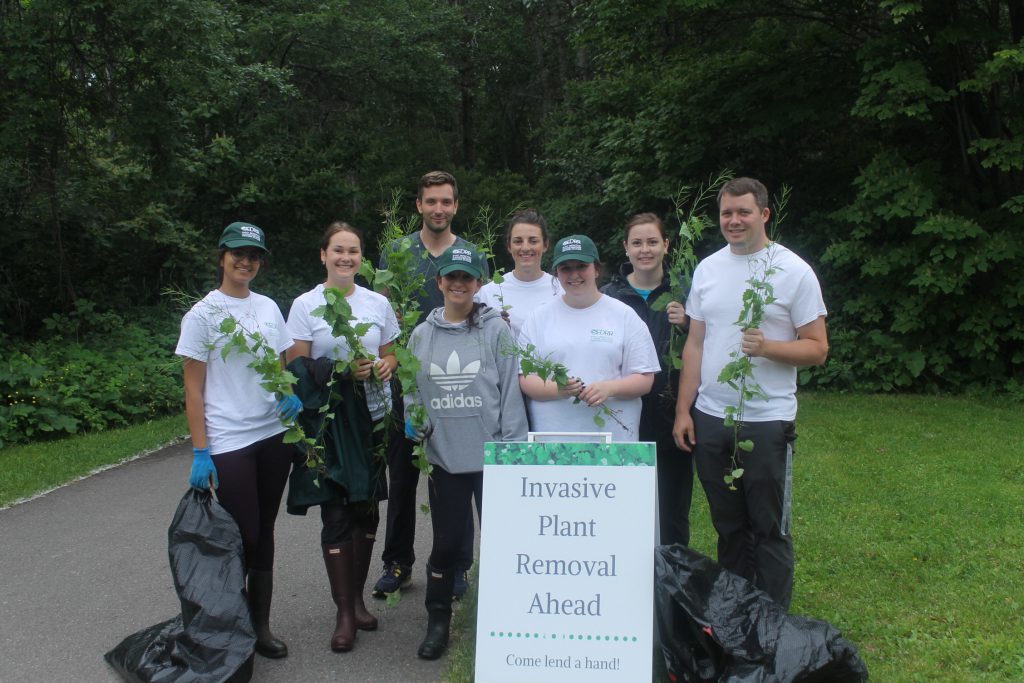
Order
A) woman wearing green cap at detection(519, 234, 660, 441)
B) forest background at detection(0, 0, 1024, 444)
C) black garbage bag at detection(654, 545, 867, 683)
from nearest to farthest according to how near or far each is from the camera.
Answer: black garbage bag at detection(654, 545, 867, 683) → woman wearing green cap at detection(519, 234, 660, 441) → forest background at detection(0, 0, 1024, 444)

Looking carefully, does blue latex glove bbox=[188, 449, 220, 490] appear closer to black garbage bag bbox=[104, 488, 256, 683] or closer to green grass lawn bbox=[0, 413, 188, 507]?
black garbage bag bbox=[104, 488, 256, 683]

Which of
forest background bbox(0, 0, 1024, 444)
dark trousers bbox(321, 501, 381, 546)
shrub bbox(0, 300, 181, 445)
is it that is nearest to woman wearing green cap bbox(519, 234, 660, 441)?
dark trousers bbox(321, 501, 381, 546)

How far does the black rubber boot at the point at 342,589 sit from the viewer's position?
4.31m

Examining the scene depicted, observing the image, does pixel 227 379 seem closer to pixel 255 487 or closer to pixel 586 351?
pixel 255 487

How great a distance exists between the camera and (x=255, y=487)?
409 centimetres

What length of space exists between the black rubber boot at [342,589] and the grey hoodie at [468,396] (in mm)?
738

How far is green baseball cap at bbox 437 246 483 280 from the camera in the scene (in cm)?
400

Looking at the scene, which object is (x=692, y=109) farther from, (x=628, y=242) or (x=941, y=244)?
(x=628, y=242)

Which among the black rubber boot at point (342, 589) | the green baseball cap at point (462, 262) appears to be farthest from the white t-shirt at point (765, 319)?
the black rubber boot at point (342, 589)

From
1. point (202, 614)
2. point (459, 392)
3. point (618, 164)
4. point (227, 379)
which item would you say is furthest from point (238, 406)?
point (618, 164)

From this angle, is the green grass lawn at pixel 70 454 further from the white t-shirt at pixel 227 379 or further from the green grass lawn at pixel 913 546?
the green grass lawn at pixel 913 546

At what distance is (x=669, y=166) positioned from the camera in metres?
14.8

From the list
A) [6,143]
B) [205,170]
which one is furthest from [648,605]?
[205,170]

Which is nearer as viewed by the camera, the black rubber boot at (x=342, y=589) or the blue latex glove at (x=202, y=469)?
the blue latex glove at (x=202, y=469)
